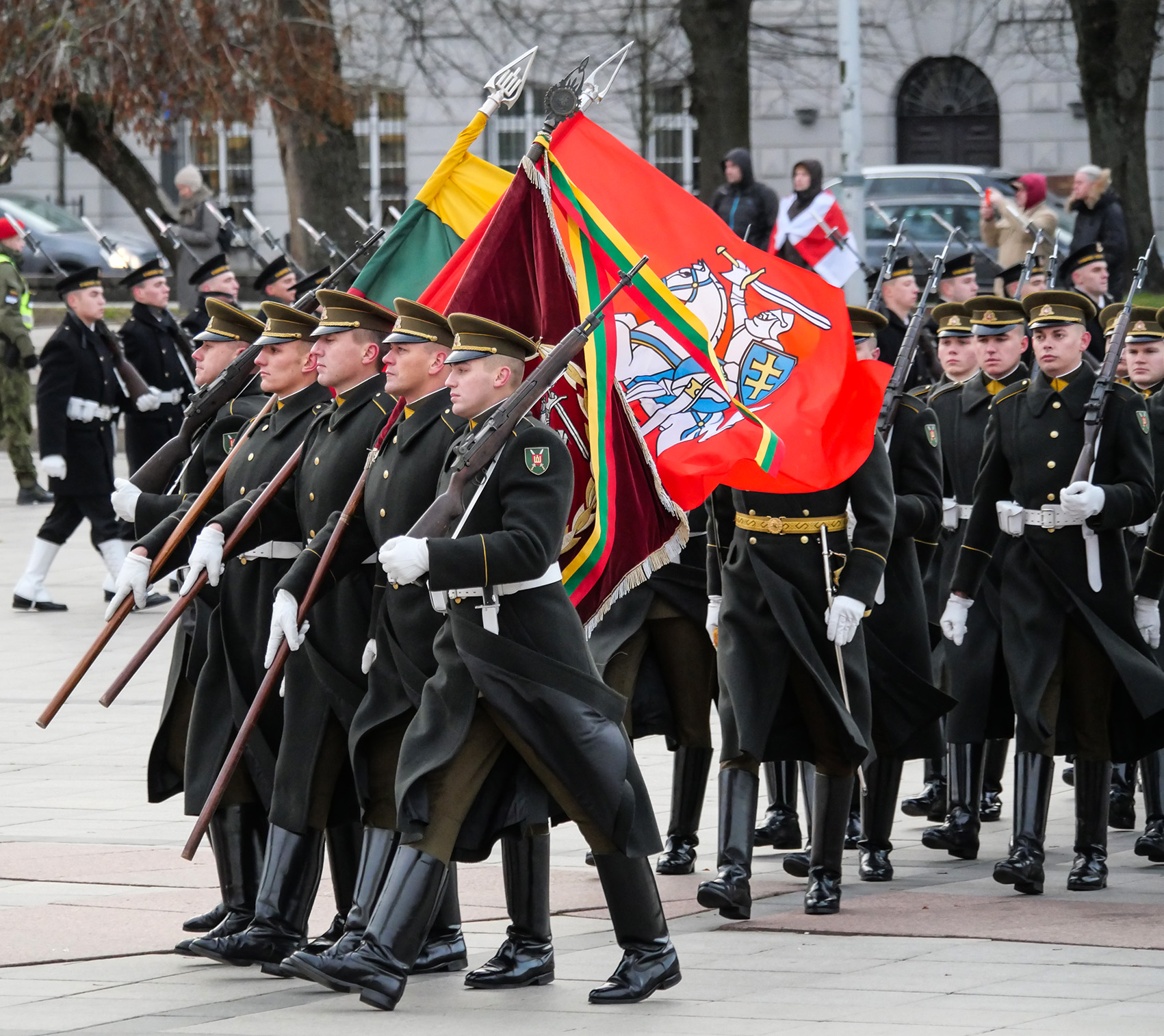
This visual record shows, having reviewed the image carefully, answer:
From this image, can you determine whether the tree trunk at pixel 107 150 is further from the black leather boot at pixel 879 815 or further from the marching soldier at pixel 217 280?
the black leather boot at pixel 879 815

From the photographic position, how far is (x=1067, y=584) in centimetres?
802

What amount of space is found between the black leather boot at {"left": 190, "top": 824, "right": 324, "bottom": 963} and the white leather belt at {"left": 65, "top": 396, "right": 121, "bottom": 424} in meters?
7.88

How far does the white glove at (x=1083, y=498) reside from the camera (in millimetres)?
7875

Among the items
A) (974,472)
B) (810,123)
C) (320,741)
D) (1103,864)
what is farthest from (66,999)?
(810,123)

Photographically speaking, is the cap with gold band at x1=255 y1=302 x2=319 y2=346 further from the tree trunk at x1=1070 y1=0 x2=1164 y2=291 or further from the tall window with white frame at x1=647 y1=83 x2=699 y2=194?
the tall window with white frame at x1=647 y1=83 x2=699 y2=194

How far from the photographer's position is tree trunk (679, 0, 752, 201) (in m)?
22.3

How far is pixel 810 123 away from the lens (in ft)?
107

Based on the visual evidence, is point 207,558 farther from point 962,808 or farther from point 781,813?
point 962,808

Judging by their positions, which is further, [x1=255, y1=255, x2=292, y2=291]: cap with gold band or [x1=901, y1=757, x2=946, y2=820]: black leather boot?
[x1=255, y1=255, x2=292, y2=291]: cap with gold band

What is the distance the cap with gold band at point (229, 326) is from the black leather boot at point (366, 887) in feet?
6.67

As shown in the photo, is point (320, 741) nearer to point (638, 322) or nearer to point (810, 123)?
point (638, 322)

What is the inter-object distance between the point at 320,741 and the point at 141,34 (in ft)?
51.3

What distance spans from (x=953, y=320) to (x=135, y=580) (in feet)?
13.5

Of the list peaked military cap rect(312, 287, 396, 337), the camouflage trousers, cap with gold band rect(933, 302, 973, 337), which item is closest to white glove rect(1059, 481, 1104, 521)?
cap with gold band rect(933, 302, 973, 337)
